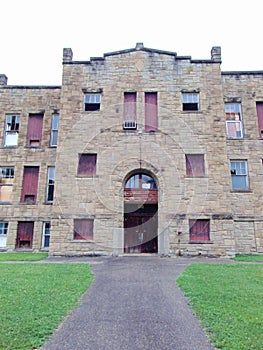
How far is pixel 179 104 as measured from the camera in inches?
650

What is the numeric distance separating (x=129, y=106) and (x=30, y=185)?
8.00 metres

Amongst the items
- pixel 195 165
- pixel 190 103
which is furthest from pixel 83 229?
pixel 190 103

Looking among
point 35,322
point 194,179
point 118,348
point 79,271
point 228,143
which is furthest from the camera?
point 228,143

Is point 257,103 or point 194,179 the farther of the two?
point 257,103

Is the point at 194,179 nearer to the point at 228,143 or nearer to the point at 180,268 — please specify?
the point at 228,143

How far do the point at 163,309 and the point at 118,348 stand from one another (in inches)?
77.2

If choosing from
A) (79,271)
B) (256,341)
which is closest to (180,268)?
(79,271)

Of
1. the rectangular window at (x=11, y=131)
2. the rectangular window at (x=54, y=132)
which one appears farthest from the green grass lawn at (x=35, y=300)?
the rectangular window at (x=11, y=131)

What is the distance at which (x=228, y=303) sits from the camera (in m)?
6.12

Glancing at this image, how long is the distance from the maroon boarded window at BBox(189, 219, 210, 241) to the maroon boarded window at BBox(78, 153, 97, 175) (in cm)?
588

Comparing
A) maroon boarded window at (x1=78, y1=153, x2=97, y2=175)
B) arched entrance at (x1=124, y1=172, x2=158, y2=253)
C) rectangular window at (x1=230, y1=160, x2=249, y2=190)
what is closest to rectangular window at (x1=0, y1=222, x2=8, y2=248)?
maroon boarded window at (x1=78, y1=153, x2=97, y2=175)

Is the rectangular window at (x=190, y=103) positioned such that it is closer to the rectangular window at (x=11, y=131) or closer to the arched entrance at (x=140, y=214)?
the arched entrance at (x=140, y=214)

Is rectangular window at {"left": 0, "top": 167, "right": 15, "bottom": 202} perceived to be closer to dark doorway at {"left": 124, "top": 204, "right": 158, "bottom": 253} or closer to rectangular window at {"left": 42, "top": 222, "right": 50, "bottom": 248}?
rectangular window at {"left": 42, "top": 222, "right": 50, "bottom": 248}

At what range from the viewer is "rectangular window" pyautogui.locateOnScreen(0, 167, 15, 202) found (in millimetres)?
18400
